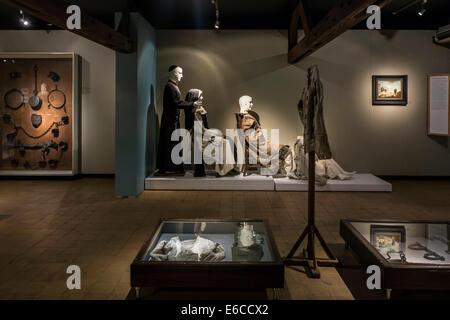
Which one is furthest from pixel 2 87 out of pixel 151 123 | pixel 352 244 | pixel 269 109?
pixel 352 244

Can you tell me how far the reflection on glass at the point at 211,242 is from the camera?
10.3 feet

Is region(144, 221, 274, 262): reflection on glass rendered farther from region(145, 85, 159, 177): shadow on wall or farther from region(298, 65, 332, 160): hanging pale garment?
region(145, 85, 159, 177): shadow on wall

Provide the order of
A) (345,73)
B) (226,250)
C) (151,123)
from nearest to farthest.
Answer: (226,250), (151,123), (345,73)

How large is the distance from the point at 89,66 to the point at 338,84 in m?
5.13

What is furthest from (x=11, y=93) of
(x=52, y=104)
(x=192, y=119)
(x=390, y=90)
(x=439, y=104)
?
(x=439, y=104)

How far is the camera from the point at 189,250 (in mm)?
3281

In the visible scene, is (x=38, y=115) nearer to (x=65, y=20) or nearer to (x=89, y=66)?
(x=89, y=66)

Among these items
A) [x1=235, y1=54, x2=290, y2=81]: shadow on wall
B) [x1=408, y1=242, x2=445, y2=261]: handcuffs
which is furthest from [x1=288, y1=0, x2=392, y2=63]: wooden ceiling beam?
[x1=408, y1=242, x2=445, y2=261]: handcuffs

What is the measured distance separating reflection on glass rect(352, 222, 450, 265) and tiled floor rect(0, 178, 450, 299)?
0.46 metres

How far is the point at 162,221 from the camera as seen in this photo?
154 inches

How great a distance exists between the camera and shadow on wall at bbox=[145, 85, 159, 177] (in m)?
7.79

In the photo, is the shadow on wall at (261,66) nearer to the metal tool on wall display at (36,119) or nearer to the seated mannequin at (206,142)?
the seated mannequin at (206,142)
